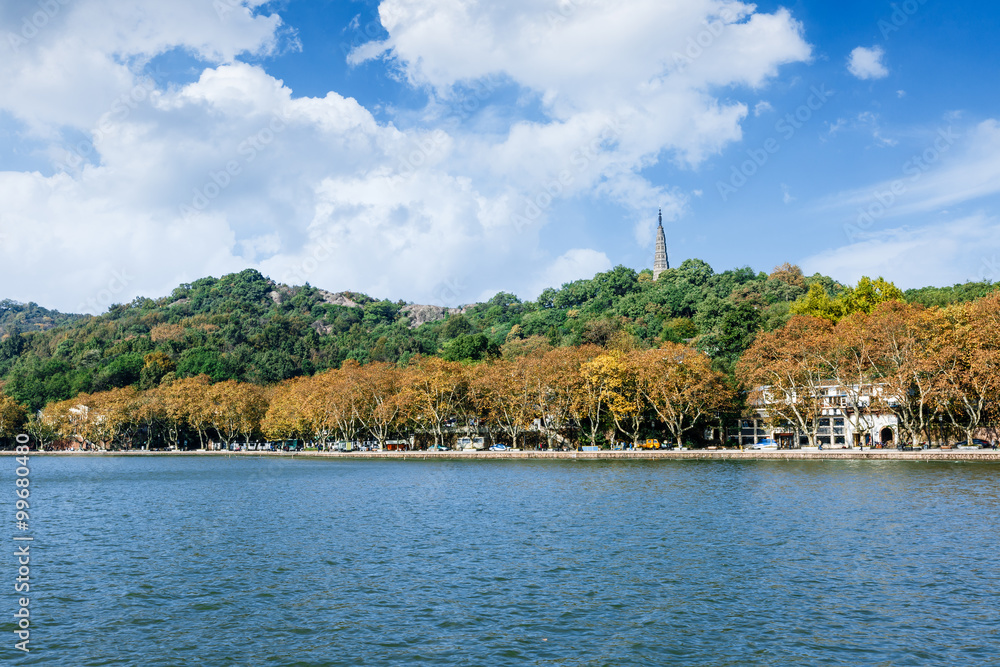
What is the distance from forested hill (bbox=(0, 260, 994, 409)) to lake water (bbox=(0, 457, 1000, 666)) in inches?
2365

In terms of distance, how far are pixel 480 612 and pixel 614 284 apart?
6459 inches

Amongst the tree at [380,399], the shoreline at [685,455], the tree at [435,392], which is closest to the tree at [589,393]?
the shoreline at [685,455]

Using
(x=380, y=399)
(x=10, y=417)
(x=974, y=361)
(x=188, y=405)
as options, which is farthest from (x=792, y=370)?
(x=10, y=417)

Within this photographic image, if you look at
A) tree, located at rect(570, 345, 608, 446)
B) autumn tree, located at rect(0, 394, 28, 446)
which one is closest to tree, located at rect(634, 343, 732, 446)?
tree, located at rect(570, 345, 608, 446)

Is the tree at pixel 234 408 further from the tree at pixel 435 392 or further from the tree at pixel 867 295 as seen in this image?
the tree at pixel 867 295

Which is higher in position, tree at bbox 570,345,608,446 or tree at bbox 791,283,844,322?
tree at bbox 791,283,844,322

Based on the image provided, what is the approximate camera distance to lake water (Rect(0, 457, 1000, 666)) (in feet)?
48.2

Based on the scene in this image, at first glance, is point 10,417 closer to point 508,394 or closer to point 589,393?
point 508,394

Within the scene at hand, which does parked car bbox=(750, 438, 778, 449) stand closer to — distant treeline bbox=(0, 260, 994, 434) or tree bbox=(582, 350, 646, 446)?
distant treeline bbox=(0, 260, 994, 434)

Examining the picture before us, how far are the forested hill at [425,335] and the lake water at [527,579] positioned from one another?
60071 mm

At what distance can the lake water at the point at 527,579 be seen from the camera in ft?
48.2

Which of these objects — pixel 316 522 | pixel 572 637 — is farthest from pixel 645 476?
pixel 572 637

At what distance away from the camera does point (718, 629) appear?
15.7 m

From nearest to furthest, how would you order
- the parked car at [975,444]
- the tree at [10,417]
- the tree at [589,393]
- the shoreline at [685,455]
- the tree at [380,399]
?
the shoreline at [685,455] → the parked car at [975,444] → the tree at [589,393] → the tree at [380,399] → the tree at [10,417]
